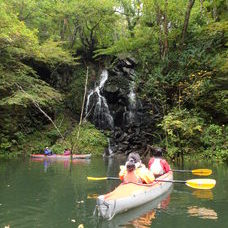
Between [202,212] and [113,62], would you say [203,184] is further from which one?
[113,62]

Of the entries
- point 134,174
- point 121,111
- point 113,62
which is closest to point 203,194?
point 134,174

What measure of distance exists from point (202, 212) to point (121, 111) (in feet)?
49.8

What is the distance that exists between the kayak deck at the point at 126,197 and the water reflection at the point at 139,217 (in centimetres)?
11

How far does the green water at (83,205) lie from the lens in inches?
262

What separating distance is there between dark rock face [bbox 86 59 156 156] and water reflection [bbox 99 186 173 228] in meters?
12.0

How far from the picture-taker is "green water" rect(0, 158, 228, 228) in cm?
665

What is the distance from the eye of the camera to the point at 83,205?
7984mm

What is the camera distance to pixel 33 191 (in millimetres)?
9617

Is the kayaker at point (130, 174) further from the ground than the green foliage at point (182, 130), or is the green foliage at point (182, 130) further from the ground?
the green foliage at point (182, 130)

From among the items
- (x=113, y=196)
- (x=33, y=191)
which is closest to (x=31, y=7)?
(x=33, y=191)

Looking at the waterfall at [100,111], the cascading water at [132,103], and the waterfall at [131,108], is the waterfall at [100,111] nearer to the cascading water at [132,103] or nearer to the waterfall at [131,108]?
the waterfall at [131,108]

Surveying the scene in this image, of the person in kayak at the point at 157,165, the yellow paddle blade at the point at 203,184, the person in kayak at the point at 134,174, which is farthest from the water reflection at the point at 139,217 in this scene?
the person in kayak at the point at 157,165

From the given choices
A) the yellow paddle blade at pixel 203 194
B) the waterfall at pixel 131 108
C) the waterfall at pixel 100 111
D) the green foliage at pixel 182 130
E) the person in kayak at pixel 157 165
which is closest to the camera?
the yellow paddle blade at pixel 203 194

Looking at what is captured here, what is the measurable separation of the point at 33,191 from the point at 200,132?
38.8ft
